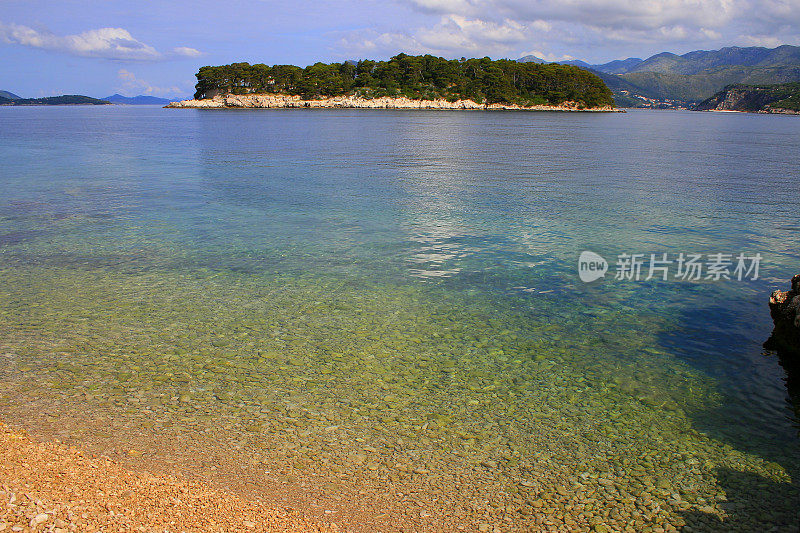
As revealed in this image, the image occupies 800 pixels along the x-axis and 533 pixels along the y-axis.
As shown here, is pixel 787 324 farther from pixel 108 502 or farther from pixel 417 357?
pixel 108 502

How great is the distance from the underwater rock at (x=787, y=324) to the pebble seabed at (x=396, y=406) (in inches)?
78.1

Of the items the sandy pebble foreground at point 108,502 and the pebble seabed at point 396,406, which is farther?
the pebble seabed at point 396,406

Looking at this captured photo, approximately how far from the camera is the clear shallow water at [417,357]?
6625 millimetres

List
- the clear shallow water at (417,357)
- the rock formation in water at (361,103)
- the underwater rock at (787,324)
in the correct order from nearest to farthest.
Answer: the clear shallow water at (417,357), the underwater rock at (787,324), the rock formation in water at (361,103)

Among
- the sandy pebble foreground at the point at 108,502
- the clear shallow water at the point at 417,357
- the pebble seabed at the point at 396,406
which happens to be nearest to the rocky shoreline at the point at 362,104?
the clear shallow water at the point at 417,357

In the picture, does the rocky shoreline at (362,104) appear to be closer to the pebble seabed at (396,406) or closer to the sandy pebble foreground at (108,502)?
the pebble seabed at (396,406)

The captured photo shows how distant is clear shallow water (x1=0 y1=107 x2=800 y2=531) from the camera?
6625 millimetres

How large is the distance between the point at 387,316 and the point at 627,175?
93.1ft

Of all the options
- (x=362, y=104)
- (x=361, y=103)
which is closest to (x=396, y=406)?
(x=362, y=104)

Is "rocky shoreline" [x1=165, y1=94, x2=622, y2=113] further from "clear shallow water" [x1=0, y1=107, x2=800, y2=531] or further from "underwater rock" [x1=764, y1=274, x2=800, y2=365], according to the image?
"underwater rock" [x1=764, y1=274, x2=800, y2=365]

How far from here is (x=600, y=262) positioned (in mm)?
15859

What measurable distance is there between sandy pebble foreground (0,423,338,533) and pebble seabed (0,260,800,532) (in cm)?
34

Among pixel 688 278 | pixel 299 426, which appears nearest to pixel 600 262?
pixel 688 278

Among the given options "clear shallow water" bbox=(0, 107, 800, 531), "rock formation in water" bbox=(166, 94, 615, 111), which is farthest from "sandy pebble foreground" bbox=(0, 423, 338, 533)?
"rock formation in water" bbox=(166, 94, 615, 111)
